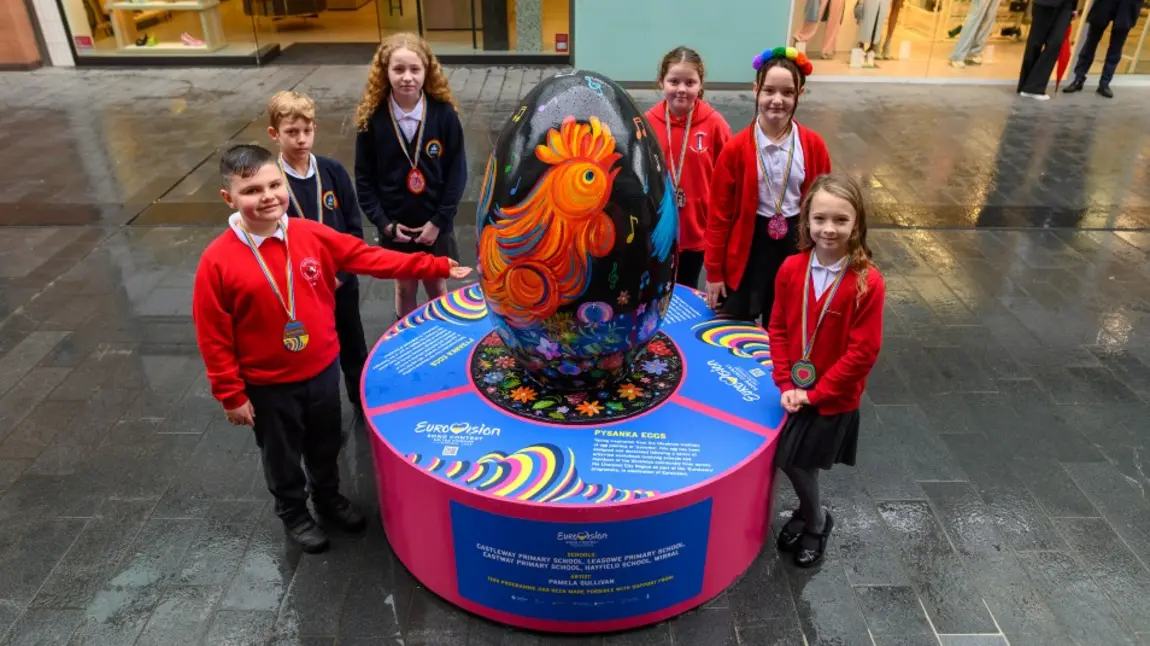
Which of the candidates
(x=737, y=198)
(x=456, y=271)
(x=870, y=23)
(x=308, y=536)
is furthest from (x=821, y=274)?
(x=870, y=23)

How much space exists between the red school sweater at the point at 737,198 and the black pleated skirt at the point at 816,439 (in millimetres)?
963

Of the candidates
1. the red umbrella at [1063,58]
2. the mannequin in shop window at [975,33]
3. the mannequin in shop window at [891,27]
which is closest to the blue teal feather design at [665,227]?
the red umbrella at [1063,58]

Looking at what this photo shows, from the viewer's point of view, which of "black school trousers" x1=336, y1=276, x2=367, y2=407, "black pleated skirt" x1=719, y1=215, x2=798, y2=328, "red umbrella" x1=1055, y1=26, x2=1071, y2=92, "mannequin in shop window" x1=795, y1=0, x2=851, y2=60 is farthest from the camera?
"mannequin in shop window" x1=795, y1=0, x2=851, y2=60

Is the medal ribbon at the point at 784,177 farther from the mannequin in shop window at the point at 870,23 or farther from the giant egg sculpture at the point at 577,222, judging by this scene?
the mannequin in shop window at the point at 870,23

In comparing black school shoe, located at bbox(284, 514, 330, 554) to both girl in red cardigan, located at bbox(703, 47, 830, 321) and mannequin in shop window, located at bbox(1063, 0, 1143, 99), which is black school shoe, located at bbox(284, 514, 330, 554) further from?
mannequin in shop window, located at bbox(1063, 0, 1143, 99)

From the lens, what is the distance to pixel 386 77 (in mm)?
4184

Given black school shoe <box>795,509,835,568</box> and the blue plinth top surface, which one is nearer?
the blue plinth top surface

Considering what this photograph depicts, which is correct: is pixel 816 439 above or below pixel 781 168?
below

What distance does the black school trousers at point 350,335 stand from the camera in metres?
4.19

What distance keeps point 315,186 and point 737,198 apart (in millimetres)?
2074

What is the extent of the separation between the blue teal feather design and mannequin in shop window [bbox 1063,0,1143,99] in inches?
468

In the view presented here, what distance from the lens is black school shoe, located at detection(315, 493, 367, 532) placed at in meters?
3.69

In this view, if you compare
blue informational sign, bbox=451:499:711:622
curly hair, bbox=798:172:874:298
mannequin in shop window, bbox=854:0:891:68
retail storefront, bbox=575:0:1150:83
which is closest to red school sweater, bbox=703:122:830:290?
curly hair, bbox=798:172:874:298

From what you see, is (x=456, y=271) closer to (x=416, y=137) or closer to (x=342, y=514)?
(x=416, y=137)
